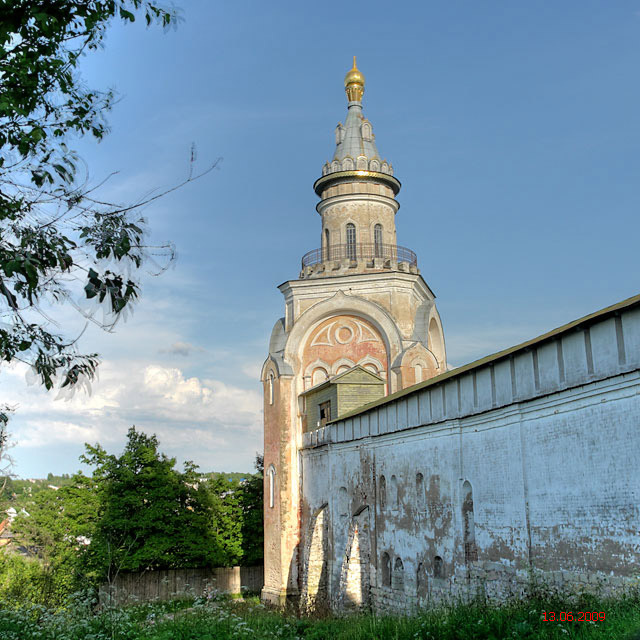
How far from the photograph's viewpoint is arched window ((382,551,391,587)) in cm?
1762

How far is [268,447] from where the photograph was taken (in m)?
27.7

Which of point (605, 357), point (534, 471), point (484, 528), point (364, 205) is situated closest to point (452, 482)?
point (484, 528)

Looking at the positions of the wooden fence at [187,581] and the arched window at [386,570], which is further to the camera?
the wooden fence at [187,581]

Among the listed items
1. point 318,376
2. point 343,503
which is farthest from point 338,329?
point 343,503

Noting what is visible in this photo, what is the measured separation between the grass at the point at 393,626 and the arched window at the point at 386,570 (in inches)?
228

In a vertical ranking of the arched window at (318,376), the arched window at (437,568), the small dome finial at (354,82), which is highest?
the small dome finial at (354,82)

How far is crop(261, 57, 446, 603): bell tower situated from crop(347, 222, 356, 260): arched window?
0.04 metres

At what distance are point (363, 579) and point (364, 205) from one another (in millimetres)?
15689

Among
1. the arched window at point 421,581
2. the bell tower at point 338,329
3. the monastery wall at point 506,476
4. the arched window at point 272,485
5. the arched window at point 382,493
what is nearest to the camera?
the monastery wall at point 506,476
